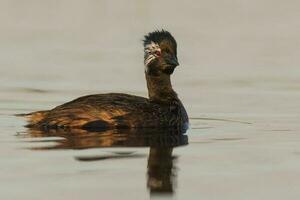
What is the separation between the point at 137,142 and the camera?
17.2 meters

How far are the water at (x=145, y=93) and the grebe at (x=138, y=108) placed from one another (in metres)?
0.33

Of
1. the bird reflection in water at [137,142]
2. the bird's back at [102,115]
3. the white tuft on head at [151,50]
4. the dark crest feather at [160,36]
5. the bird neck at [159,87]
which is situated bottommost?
the bird reflection in water at [137,142]

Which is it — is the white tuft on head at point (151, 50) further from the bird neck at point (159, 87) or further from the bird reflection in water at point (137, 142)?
the bird reflection in water at point (137, 142)

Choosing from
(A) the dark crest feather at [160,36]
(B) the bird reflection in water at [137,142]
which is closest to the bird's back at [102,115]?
(B) the bird reflection in water at [137,142]

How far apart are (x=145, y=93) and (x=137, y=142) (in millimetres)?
6413

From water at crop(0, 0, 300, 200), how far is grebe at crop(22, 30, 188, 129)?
333 mm

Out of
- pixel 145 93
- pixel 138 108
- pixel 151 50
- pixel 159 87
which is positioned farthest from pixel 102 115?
pixel 145 93

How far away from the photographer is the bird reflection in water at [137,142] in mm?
14761

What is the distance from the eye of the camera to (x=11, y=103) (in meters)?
21.4

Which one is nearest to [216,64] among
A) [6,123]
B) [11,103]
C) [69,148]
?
[11,103]

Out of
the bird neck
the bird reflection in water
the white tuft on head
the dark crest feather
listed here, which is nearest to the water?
the bird reflection in water

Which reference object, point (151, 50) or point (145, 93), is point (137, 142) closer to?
point (151, 50)

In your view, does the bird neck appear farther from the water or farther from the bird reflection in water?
the bird reflection in water

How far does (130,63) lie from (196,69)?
1.74 meters
